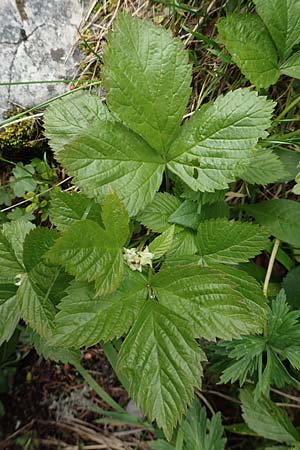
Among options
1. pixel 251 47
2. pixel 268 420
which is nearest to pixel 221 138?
pixel 251 47

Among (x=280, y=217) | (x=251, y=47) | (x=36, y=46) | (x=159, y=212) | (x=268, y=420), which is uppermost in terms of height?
(x=36, y=46)

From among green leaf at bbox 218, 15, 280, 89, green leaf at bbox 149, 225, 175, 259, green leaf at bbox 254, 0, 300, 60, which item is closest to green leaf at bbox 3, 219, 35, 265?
green leaf at bbox 149, 225, 175, 259

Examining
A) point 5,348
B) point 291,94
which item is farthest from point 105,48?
point 5,348

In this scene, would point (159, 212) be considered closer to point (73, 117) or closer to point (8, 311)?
point (73, 117)

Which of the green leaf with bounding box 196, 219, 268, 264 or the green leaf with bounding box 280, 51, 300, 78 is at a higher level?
the green leaf with bounding box 280, 51, 300, 78

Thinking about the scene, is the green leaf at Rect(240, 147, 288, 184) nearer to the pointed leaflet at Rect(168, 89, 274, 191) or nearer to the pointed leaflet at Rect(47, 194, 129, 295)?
the pointed leaflet at Rect(168, 89, 274, 191)

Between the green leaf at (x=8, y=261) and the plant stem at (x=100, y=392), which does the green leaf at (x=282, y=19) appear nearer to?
the green leaf at (x=8, y=261)

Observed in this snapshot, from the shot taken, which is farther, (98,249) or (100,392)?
(100,392)
